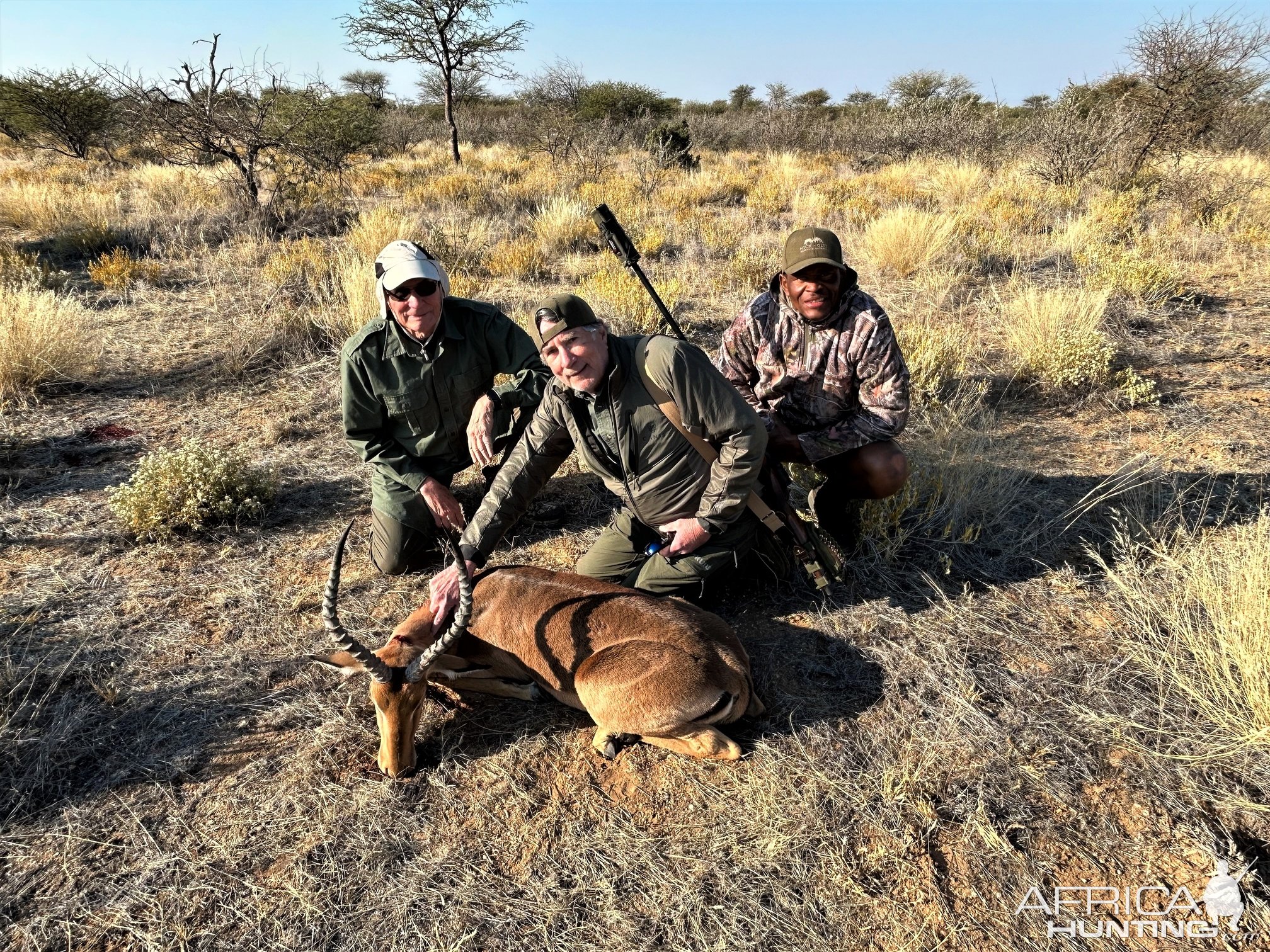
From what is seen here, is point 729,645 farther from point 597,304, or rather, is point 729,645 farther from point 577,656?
point 597,304

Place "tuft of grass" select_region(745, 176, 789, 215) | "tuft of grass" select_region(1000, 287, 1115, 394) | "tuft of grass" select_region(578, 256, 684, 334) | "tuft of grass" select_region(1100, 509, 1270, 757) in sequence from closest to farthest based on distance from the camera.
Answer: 1. "tuft of grass" select_region(1100, 509, 1270, 757)
2. "tuft of grass" select_region(1000, 287, 1115, 394)
3. "tuft of grass" select_region(578, 256, 684, 334)
4. "tuft of grass" select_region(745, 176, 789, 215)

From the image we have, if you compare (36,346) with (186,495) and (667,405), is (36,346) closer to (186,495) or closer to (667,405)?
(186,495)

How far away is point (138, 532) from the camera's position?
15.0 feet

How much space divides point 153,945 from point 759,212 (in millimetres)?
12502

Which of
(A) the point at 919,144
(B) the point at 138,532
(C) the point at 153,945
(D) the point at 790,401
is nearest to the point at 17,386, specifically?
(B) the point at 138,532

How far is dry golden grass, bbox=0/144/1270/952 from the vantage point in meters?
2.54

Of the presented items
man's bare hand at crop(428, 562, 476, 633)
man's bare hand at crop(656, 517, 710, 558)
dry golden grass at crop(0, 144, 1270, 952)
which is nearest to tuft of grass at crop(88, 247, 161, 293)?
dry golden grass at crop(0, 144, 1270, 952)

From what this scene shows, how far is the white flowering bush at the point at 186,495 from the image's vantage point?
4539mm

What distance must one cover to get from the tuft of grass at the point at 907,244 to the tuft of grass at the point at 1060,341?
2.18 meters

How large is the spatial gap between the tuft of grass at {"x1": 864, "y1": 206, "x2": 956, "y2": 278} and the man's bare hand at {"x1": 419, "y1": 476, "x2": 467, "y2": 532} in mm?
7035

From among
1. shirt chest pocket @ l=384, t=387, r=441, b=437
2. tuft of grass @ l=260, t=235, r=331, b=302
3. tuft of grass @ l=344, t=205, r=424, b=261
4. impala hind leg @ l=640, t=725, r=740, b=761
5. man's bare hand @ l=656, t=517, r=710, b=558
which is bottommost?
impala hind leg @ l=640, t=725, r=740, b=761

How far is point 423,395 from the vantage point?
446cm

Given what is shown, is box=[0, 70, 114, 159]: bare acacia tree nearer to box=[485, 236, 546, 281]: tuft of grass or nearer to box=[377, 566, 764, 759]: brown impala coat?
box=[485, 236, 546, 281]: tuft of grass

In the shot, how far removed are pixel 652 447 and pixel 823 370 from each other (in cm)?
122
